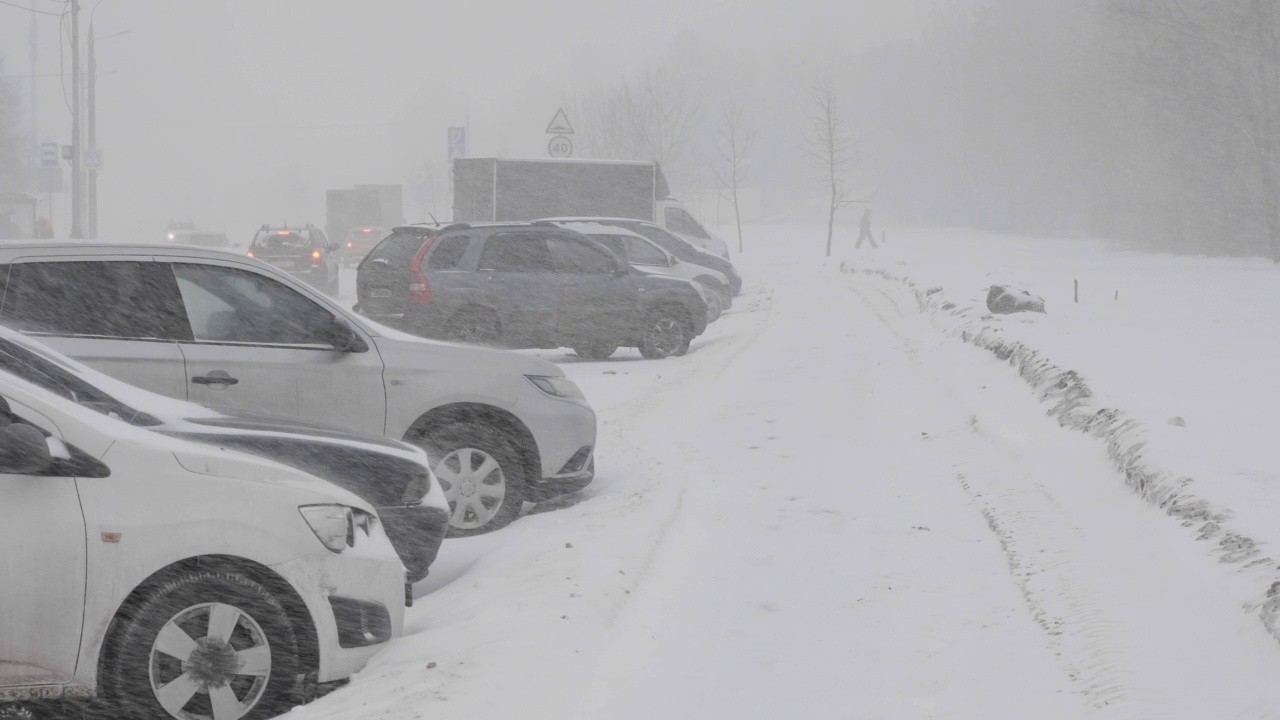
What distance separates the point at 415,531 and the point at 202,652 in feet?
5.48

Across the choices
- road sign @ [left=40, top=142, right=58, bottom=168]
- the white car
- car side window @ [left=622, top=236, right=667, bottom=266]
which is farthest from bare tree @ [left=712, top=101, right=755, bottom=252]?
the white car

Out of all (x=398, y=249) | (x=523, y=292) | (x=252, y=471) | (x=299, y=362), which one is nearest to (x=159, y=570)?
(x=252, y=471)

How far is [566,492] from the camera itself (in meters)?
7.96

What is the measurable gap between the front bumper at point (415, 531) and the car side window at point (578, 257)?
10.3 meters

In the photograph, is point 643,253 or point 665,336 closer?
point 665,336

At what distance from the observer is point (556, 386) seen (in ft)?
26.1

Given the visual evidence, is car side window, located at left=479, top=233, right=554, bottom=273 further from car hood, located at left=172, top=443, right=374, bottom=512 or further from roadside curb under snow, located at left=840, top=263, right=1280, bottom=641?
car hood, located at left=172, top=443, right=374, bottom=512

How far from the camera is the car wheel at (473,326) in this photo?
1534cm

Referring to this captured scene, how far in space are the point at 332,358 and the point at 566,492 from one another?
5.60ft

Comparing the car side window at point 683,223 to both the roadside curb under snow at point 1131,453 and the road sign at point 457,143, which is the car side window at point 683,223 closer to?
the road sign at point 457,143

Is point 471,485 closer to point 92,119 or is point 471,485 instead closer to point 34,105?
point 92,119

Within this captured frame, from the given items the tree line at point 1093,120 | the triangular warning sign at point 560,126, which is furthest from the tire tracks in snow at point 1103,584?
the tree line at point 1093,120

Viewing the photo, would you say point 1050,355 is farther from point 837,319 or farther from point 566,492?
point 837,319

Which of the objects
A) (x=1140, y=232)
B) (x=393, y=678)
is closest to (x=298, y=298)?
(x=393, y=678)
